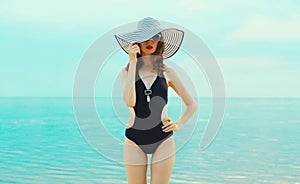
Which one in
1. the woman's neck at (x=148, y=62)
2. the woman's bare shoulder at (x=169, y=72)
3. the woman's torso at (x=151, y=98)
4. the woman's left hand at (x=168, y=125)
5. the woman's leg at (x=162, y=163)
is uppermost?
the woman's neck at (x=148, y=62)

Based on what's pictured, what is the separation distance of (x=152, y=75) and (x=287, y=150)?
A: 709 centimetres

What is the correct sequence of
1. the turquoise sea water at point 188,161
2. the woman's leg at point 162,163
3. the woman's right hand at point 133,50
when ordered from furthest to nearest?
the turquoise sea water at point 188,161, the woman's leg at point 162,163, the woman's right hand at point 133,50

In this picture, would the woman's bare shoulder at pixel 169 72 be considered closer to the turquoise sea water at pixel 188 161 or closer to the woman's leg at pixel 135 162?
the woman's leg at pixel 135 162

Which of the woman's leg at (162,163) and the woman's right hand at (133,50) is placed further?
the woman's leg at (162,163)

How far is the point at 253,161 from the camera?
8.13m

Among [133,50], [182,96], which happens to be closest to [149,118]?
[182,96]

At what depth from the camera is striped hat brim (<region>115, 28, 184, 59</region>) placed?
2.65 metres

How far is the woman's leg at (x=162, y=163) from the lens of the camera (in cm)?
269

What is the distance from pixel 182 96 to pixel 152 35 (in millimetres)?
441

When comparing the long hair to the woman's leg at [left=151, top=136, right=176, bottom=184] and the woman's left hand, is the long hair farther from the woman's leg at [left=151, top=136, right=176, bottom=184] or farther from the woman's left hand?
the woman's leg at [left=151, top=136, right=176, bottom=184]

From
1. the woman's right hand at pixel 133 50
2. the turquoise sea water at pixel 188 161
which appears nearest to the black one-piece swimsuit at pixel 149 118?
the woman's right hand at pixel 133 50

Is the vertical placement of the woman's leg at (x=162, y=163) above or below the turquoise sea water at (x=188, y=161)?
below

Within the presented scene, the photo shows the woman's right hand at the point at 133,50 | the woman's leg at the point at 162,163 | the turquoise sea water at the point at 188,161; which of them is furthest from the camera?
the turquoise sea water at the point at 188,161

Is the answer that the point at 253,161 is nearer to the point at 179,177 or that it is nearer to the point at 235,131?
the point at 179,177
